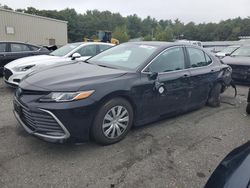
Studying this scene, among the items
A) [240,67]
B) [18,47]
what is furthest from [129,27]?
[240,67]

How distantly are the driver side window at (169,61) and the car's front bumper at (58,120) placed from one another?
139 cm

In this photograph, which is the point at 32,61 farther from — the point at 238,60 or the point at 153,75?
the point at 238,60

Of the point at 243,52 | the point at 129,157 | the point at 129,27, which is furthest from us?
the point at 129,27

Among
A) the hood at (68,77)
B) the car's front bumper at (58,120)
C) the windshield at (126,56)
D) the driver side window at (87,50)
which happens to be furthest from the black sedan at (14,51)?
the car's front bumper at (58,120)

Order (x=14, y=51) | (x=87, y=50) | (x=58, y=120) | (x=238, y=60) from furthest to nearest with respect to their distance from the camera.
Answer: (x=14, y=51)
(x=238, y=60)
(x=87, y=50)
(x=58, y=120)

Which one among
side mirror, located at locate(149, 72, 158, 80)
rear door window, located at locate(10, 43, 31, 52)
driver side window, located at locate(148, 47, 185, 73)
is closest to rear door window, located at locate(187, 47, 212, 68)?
driver side window, located at locate(148, 47, 185, 73)

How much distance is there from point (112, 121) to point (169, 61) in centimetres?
158

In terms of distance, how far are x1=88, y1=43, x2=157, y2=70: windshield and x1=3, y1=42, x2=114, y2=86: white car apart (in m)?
0.97

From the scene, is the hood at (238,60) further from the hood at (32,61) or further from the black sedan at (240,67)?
the hood at (32,61)

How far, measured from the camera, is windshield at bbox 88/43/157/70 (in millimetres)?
3862

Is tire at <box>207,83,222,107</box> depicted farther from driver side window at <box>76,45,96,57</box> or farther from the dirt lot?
driver side window at <box>76,45,96,57</box>

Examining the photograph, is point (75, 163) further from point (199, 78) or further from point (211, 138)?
point (199, 78)

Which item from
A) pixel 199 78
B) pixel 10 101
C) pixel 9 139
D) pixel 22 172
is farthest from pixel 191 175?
pixel 10 101

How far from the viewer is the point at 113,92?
3.25 meters
